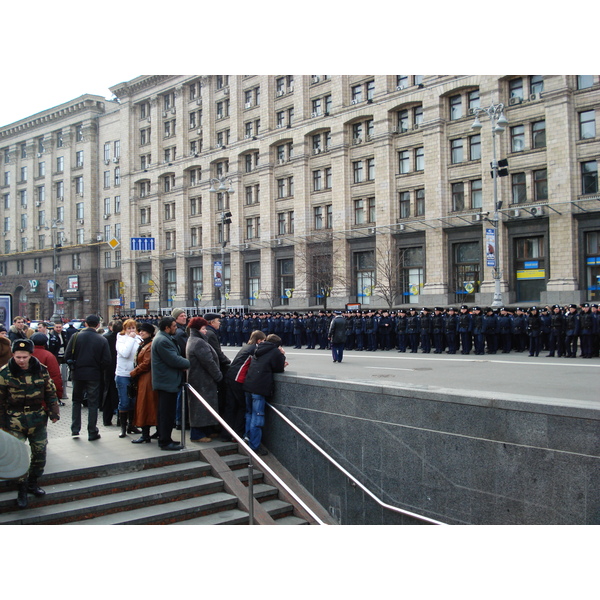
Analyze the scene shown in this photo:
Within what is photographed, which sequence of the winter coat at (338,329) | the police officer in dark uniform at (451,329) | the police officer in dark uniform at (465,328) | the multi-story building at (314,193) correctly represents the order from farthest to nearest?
the multi-story building at (314,193) < the police officer in dark uniform at (451,329) < the police officer in dark uniform at (465,328) < the winter coat at (338,329)

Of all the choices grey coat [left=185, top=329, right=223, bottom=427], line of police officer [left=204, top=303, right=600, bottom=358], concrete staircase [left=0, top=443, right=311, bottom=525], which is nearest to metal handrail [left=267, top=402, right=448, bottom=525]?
concrete staircase [left=0, top=443, right=311, bottom=525]

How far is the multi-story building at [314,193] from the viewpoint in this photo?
35406 mm

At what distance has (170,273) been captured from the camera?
209 ft

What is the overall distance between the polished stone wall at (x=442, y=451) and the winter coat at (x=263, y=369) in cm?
28

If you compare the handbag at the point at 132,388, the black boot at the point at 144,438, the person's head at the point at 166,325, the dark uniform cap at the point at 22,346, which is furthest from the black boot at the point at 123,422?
the dark uniform cap at the point at 22,346

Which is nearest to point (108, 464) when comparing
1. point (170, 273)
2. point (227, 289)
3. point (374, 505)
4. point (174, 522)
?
point (174, 522)

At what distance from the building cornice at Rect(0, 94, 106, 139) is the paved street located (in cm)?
6133

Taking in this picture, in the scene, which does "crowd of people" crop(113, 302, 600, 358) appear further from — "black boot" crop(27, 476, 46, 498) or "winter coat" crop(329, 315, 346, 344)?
"black boot" crop(27, 476, 46, 498)

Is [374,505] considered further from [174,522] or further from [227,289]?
[227,289]

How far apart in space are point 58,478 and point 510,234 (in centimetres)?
3454

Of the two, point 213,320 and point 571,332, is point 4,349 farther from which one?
point 571,332

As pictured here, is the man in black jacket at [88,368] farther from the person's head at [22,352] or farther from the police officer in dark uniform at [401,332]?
the police officer in dark uniform at [401,332]

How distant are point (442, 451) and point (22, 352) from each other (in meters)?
5.26

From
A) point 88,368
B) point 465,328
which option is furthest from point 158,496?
point 465,328
